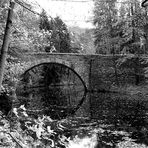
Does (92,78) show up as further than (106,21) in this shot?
No

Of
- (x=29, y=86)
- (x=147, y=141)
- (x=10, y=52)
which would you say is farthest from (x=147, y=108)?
(x=29, y=86)

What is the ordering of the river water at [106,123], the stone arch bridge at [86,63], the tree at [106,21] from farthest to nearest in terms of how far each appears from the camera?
the tree at [106,21], the stone arch bridge at [86,63], the river water at [106,123]

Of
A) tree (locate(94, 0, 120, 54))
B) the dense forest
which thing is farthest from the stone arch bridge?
tree (locate(94, 0, 120, 54))

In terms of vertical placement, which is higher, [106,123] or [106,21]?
[106,21]

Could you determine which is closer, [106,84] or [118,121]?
[118,121]

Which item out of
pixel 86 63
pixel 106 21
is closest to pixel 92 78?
pixel 86 63

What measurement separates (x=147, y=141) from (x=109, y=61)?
15600 millimetres

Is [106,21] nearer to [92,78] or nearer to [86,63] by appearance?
[86,63]

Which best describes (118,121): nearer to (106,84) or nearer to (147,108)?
(147,108)

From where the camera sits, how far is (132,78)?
24469 millimetres

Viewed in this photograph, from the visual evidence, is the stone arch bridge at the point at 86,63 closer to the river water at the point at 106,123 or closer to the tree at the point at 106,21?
the tree at the point at 106,21

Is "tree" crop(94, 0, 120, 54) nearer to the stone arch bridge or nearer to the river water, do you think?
the stone arch bridge

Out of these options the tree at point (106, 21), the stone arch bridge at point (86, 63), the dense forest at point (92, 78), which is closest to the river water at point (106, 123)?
the dense forest at point (92, 78)

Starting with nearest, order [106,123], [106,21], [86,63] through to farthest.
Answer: [106,123]
[86,63]
[106,21]
